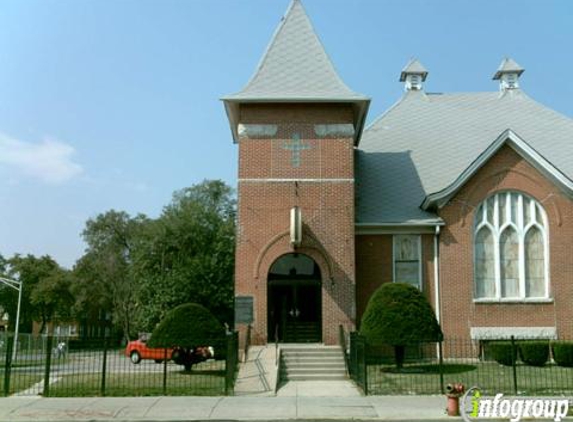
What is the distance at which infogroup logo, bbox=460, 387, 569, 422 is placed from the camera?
45.0ft

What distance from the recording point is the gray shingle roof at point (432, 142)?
26.9 metres

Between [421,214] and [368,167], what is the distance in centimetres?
396

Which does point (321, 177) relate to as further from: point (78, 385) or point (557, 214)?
Result: point (78, 385)

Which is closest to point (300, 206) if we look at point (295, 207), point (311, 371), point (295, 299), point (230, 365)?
point (295, 207)

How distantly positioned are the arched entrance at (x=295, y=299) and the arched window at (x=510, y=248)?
5906 mm

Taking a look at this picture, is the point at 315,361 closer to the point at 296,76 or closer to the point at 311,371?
the point at 311,371

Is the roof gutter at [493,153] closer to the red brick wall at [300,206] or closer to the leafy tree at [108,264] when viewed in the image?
the red brick wall at [300,206]

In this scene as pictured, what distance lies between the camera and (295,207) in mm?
23547

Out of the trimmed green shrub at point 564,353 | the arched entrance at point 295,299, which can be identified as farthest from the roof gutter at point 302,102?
the trimmed green shrub at point 564,353

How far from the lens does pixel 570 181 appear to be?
986 inches

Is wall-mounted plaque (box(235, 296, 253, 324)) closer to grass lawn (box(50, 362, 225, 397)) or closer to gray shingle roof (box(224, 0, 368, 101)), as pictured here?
grass lawn (box(50, 362, 225, 397))

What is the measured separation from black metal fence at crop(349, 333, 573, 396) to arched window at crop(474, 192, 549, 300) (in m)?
2.21

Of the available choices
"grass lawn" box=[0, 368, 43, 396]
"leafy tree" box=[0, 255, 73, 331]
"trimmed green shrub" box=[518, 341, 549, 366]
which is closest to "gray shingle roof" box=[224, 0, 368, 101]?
"trimmed green shrub" box=[518, 341, 549, 366]

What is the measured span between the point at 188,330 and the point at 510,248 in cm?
1221
